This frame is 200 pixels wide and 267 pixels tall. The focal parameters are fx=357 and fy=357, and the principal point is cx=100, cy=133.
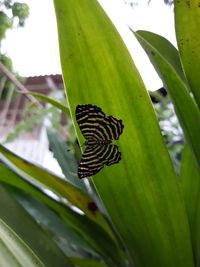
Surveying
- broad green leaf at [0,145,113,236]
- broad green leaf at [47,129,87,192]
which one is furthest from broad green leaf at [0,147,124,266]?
broad green leaf at [47,129,87,192]

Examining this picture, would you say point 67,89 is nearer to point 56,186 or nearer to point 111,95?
point 111,95

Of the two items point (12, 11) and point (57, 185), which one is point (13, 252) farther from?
point (12, 11)

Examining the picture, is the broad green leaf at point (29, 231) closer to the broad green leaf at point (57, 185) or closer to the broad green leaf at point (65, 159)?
the broad green leaf at point (57, 185)

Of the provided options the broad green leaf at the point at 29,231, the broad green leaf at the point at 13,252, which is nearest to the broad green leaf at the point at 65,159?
the broad green leaf at the point at 29,231

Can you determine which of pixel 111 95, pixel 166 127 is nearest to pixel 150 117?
pixel 111 95

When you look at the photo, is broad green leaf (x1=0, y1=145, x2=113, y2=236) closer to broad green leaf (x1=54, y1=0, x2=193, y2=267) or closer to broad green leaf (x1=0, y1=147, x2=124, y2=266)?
broad green leaf (x1=0, y1=147, x2=124, y2=266)

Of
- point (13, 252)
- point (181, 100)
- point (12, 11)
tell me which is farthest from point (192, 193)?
point (12, 11)
